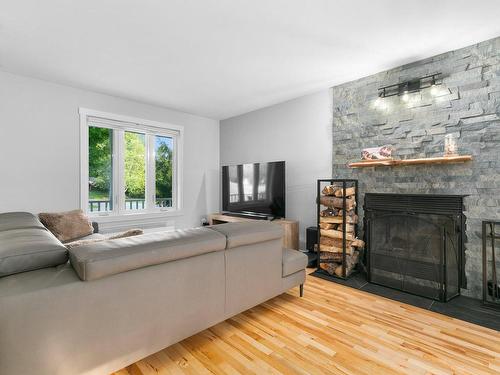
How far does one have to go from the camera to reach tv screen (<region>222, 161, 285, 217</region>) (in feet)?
13.8

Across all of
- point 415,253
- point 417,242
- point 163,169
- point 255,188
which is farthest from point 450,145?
point 163,169

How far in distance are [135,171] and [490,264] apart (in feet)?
15.8

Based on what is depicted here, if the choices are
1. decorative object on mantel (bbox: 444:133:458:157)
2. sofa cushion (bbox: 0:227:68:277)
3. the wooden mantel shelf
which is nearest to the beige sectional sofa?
sofa cushion (bbox: 0:227:68:277)

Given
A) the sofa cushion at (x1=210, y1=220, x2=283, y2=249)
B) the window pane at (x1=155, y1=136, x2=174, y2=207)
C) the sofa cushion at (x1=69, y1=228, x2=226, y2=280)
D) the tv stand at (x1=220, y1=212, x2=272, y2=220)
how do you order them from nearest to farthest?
the sofa cushion at (x1=69, y1=228, x2=226, y2=280)
the sofa cushion at (x1=210, y1=220, x2=283, y2=249)
the tv stand at (x1=220, y1=212, x2=272, y2=220)
the window pane at (x1=155, y1=136, x2=174, y2=207)

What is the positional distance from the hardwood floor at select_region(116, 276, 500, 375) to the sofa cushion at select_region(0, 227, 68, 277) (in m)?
0.81

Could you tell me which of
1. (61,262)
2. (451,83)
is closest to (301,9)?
(451,83)

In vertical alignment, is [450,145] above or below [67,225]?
above

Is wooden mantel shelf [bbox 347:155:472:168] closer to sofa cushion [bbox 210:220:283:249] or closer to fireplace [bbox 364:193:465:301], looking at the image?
fireplace [bbox 364:193:465:301]

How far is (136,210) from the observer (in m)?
4.55

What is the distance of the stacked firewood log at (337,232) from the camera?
3.19m

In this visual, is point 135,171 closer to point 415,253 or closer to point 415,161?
point 415,161

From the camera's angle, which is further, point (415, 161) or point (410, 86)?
point (410, 86)

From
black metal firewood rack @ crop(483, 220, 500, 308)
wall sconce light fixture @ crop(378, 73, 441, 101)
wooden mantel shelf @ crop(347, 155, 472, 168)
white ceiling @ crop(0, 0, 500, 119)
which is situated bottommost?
black metal firewood rack @ crop(483, 220, 500, 308)

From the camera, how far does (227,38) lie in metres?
2.54
